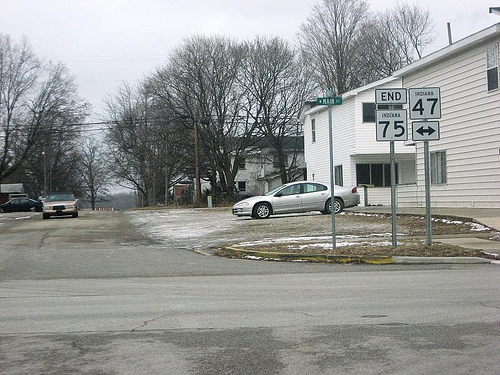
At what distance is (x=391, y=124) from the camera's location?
12898mm

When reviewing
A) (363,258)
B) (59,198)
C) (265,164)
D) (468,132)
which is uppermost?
(265,164)

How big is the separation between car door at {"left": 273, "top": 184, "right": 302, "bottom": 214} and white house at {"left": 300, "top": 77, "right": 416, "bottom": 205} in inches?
365

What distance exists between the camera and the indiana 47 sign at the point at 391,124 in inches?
507

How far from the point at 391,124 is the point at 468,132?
1166cm

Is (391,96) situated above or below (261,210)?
above

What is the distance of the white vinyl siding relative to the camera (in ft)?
71.5

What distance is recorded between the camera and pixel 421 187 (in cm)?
2677

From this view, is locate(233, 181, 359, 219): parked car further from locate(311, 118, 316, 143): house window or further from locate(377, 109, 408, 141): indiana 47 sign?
locate(311, 118, 316, 143): house window

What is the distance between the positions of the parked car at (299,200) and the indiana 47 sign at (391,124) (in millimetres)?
12987

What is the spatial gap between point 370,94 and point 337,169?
5.73 metres

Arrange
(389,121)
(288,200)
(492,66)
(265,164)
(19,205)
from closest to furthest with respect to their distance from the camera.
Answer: (389,121) → (492,66) → (288,200) → (19,205) → (265,164)

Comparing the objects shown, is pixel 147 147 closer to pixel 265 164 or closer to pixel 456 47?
pixel 265 164

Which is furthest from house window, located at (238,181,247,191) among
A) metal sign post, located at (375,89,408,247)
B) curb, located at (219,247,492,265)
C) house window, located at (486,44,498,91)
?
metal sign post, located at (375,89,408,247)

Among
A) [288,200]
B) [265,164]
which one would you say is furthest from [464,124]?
[265,164]
